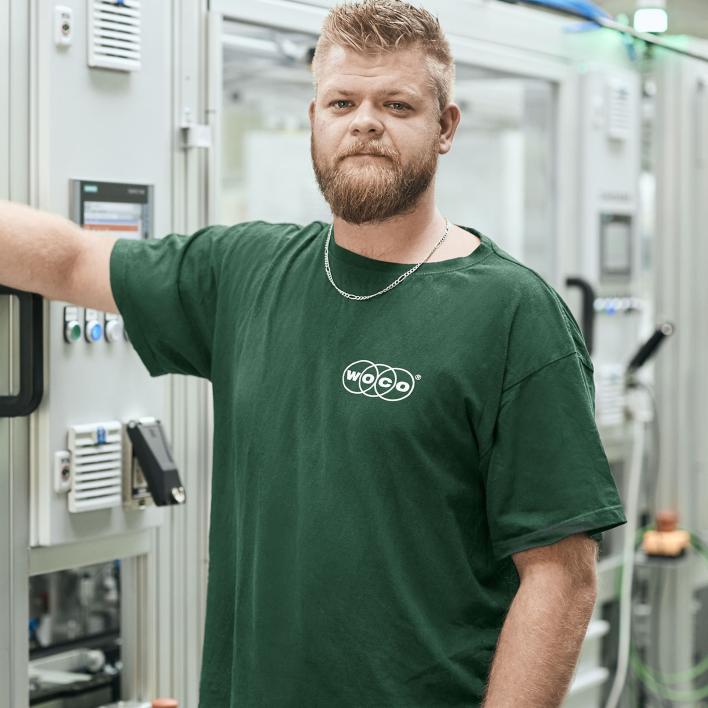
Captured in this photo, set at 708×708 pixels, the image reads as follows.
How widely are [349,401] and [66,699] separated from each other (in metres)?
1.01

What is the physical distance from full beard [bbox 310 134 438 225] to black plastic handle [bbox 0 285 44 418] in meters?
0.57

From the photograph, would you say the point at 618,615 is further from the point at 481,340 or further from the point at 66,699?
the point at 481,340

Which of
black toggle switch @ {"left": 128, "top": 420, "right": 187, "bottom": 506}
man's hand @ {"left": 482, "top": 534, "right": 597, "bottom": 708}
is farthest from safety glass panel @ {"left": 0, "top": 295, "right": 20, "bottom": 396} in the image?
man's hand @ {"left": 482, "top": 534, "right": 597, "bottom": 708}

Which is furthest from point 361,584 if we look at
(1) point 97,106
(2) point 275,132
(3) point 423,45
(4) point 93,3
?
(2) point 275,132

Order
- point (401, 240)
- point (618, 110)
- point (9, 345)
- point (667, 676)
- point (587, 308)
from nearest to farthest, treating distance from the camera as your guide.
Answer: point (401, 240)
point (9, 345)
point (587, 308)
point (618, 110)
point (667, 676)

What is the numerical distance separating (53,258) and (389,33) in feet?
2.11

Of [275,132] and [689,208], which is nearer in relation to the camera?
[689,208]

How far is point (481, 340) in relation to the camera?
1684 mm

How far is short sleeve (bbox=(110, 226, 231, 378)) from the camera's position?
1.95 metres

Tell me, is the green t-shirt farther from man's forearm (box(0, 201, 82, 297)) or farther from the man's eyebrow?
man's forearm (box(0, 201, 82, 297))

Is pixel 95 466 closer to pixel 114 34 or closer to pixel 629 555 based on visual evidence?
pixel 114 34

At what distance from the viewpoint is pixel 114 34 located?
2.14 metres

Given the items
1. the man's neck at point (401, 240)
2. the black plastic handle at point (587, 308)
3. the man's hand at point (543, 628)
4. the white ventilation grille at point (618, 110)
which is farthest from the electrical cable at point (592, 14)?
the man's hand at point (543, 628)

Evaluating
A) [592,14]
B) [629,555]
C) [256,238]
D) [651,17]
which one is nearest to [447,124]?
[256,238]
